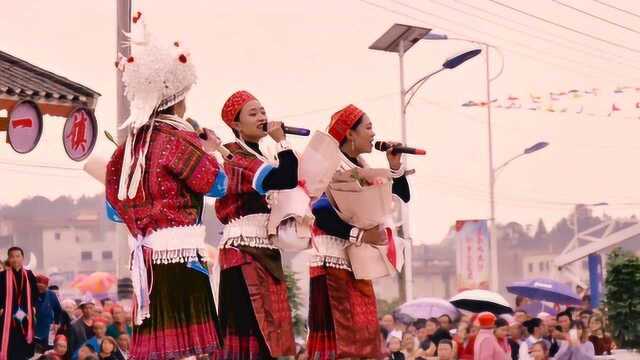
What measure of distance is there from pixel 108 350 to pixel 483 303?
7579 millimetres

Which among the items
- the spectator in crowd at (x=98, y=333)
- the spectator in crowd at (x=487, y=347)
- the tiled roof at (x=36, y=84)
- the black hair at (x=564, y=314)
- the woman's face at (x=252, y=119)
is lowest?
the spectator in crowd at (x=487, y=347)


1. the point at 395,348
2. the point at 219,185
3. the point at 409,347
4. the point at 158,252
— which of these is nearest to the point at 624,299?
the point at 409,347

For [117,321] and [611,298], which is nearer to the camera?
[117,321]

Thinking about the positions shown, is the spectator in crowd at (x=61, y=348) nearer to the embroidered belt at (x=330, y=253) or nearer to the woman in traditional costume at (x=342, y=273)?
the woman in traditional costume at (x=342, y=273)

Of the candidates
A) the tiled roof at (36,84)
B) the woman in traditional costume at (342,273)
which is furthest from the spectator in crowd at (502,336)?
the woman in traditional costume at (342,273)

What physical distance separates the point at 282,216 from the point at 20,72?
6.24 meters

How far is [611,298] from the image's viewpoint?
20297 millimetres

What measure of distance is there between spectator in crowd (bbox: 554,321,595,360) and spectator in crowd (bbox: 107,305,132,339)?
5278 mm

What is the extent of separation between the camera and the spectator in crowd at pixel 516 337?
17625mm

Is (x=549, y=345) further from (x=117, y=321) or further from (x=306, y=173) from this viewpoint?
(x=306, y=173)

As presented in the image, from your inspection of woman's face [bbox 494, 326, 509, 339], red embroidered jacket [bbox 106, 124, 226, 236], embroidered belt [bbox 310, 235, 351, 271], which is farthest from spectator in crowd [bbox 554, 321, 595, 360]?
red embroidered jacket [bbox 106, 124, 226, 236]

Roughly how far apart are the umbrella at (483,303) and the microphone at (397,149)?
994 centimetres

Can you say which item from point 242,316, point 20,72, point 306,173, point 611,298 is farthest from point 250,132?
point 611,298

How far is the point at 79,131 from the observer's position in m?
14.9
